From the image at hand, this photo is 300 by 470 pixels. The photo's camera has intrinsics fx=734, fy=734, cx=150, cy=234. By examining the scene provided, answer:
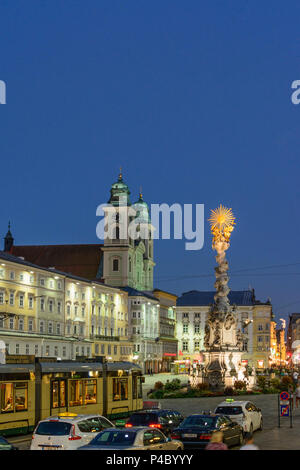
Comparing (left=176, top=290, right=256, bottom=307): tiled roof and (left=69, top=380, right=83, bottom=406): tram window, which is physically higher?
(left=176, top=290, right=256, bottom=307): tiled roof

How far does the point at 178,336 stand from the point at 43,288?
248 ft

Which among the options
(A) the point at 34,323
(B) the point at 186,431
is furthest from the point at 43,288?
(B) the point at 186,431

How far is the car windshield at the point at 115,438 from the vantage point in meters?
19.2

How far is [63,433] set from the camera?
→ 74.6 ft

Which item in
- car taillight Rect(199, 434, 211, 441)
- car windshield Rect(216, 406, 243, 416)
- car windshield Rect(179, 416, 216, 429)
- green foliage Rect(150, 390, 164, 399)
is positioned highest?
car windshield Rect(179, 416, 216, 429)

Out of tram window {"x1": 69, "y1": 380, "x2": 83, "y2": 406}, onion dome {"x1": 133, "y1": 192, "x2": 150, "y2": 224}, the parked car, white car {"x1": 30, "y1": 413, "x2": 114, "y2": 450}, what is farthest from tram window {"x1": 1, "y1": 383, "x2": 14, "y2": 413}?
onion dome {"x1": 133, "y1": 192, "x2": 150, "y2": 224}

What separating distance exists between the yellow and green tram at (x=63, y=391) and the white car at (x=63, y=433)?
24.5 ft

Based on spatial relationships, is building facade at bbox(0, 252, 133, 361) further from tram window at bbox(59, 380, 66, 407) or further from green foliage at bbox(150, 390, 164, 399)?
tram window at bbox(59, 380, 66, 407)

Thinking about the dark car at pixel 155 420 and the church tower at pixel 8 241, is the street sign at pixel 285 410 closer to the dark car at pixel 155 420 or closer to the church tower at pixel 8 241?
the dark car at pixel 155 420

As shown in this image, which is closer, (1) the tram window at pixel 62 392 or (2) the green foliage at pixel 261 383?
(1) the tram window at pixel 62 392

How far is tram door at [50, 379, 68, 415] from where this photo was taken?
33.3 meters

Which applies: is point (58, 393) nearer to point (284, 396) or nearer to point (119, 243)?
point (284, 396)

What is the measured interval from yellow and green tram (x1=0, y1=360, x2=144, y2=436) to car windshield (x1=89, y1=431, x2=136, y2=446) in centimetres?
1148

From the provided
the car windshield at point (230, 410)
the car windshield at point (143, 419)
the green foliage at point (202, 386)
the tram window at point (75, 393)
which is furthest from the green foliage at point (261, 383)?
the car windshield at point (143, 419)
